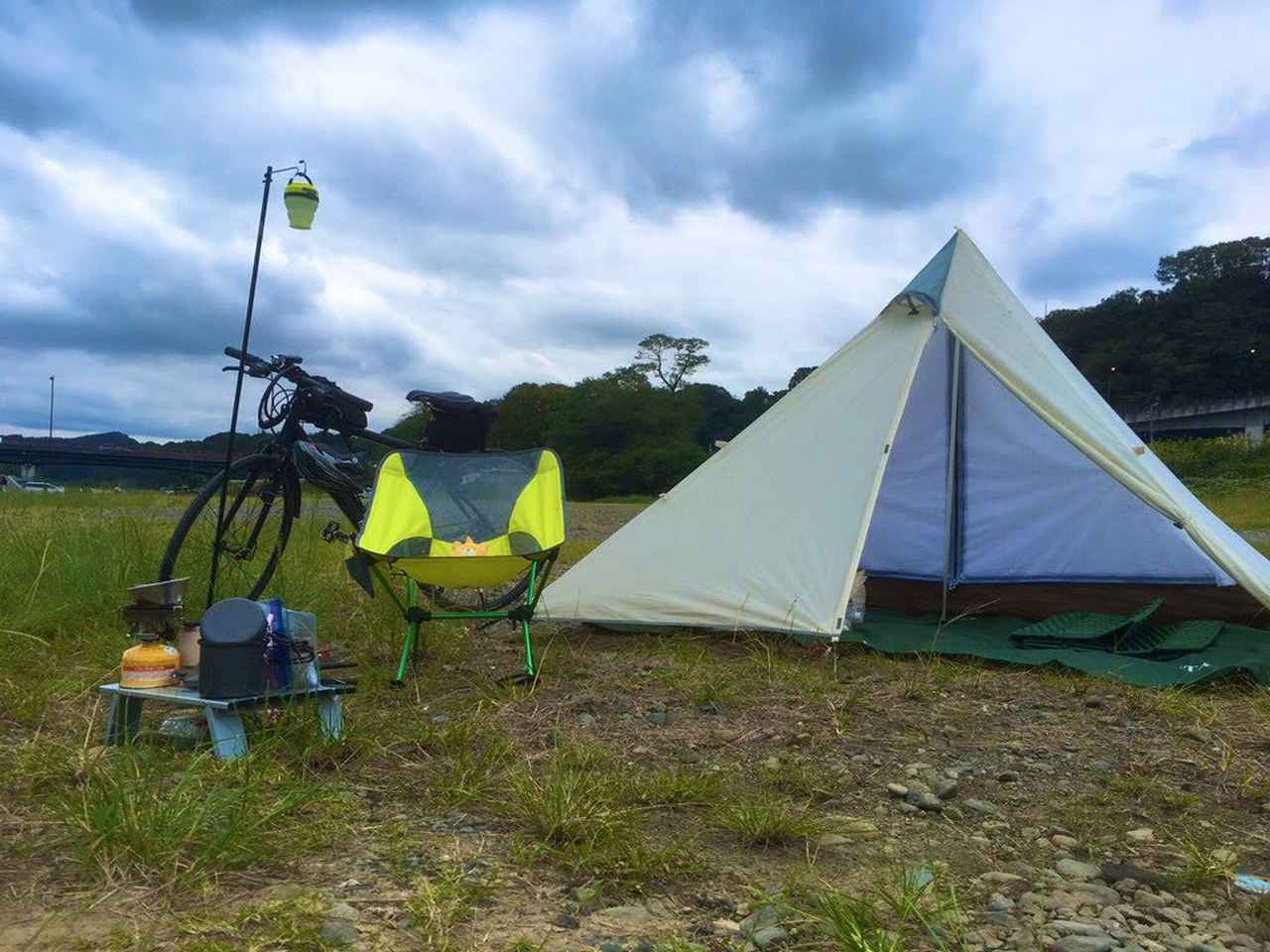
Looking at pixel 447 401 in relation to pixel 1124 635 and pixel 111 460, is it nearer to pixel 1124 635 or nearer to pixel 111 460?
pixel 1124 635

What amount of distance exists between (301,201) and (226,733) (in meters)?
2.07

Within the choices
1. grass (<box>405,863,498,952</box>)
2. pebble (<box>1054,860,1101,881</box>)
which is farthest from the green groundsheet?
grass (<box>405,863,498,952</box>)

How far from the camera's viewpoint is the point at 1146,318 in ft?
147

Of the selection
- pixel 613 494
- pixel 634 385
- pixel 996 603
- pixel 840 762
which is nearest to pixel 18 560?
pixel 840 762

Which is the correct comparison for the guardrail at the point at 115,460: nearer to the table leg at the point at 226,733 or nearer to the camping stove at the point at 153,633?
the camping stove at the point at 153,633

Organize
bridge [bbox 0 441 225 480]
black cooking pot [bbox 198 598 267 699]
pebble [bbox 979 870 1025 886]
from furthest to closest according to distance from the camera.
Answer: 1. bridge [bbox 0 441 225 480]
2. black cooking pot [bbox 198 598 267 699]
3. pebble [bbox 979 870 1025 886]

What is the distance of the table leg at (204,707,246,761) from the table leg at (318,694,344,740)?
0.66 feet

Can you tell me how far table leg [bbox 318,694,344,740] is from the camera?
253 centimetres

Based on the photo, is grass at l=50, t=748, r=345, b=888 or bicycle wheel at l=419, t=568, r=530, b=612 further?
bicycle wheel at l=419, t=568, r=530, b=612

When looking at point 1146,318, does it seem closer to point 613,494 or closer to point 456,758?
point 613,494

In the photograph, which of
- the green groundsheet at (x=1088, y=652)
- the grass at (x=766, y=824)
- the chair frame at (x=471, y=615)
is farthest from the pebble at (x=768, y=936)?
the green groundsheet at (x=1088, y=652)

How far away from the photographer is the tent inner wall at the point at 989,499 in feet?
16.6

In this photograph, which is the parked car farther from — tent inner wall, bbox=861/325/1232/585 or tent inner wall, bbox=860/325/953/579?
tent inner wall, bbox=861/325/1232/585

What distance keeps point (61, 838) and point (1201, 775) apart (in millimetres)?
2547
